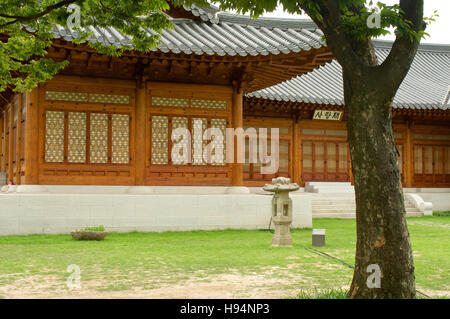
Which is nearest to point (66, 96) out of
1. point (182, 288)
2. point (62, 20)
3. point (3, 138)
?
point (3, 138)

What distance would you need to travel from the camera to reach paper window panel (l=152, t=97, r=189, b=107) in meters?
15.4

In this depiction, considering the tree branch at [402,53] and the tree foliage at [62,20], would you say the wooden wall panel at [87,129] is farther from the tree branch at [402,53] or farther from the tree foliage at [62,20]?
the tree branch at [402,53]

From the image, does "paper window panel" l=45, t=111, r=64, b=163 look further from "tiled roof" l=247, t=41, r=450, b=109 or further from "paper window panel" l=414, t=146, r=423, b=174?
"paper window panel" l=414, t=146, r=423, b=174

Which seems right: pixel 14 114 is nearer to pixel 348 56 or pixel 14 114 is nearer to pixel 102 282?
pixel 102 282

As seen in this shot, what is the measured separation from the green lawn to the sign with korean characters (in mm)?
10611

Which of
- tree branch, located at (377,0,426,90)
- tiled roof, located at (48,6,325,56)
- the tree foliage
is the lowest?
tree branch, located at (377,0,426,90)

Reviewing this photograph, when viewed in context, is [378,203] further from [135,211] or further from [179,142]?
[179,142]

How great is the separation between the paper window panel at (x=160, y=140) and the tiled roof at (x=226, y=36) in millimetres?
2271

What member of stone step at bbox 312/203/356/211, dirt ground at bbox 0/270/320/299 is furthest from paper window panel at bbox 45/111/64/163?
stone step at bbox 312/203/356/211

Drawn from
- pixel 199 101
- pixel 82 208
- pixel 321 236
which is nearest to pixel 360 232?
pixel 321 236

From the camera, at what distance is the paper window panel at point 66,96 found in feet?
47.4

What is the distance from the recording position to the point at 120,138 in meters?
15.0

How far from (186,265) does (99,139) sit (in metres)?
7.09

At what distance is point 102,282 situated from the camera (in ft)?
23.9
